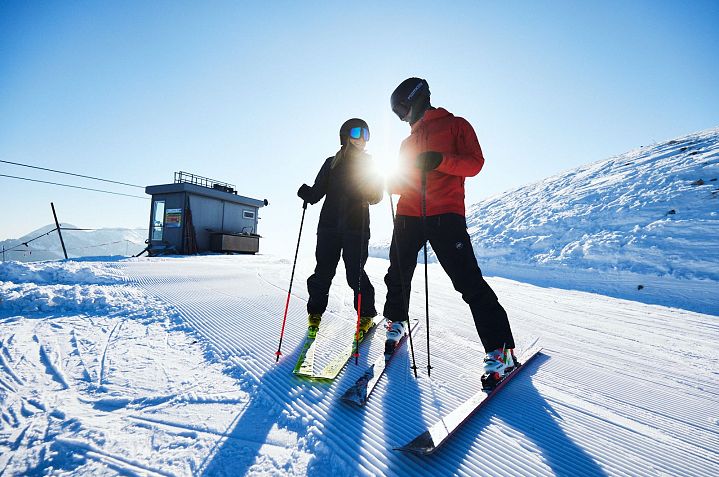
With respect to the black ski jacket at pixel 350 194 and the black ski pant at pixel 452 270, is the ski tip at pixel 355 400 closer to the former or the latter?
the black ski pant at pixel 452 270

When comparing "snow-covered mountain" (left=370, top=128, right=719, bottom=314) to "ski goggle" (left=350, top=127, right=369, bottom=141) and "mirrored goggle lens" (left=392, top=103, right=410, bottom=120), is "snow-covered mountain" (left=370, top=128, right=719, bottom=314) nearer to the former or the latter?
"mirrored goggle lens" (left=392, top=103, right=410, bottom=120)

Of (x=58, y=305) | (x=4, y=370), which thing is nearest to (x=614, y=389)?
(x=4, y=370)

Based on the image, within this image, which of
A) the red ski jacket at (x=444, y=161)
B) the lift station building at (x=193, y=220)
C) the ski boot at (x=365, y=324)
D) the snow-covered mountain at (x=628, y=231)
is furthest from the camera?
the lift station building at (x=193, y=220)

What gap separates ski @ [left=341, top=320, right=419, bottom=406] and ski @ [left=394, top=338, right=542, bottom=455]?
39 centimetres

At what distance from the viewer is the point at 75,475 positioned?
0.99 m

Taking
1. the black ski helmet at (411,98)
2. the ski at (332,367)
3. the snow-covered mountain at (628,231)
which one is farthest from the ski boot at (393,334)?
the snow-covered mountain at (628,231)

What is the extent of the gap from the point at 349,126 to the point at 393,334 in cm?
209

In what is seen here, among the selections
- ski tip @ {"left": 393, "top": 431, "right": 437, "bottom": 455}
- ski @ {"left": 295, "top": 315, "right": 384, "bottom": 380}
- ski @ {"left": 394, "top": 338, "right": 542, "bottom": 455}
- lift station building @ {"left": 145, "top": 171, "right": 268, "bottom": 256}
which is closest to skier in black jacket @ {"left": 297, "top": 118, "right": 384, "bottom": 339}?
ski @ {"left": 295, "top": 315, "right": 384, "bottom": 380}

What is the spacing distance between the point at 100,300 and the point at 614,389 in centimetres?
468

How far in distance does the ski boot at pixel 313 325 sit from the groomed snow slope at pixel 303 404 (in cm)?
12

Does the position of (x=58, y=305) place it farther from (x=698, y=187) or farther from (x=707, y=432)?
(x=698, y=187)

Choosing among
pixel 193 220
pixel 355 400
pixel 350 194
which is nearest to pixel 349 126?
pixel 350 194

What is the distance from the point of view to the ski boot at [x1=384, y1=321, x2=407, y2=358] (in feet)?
7.46

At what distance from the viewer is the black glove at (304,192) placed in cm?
311
